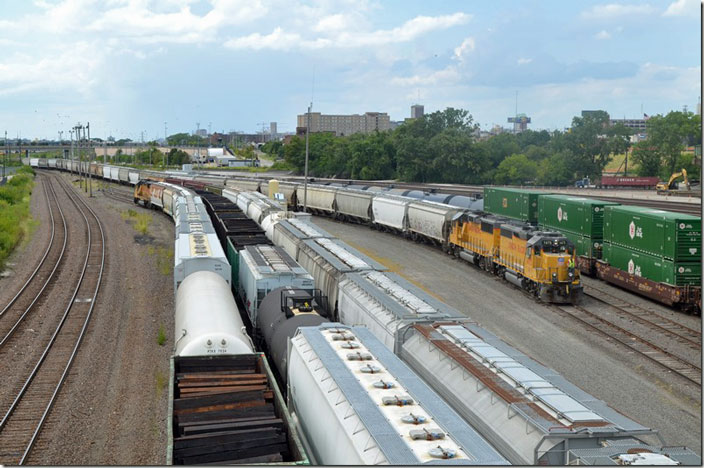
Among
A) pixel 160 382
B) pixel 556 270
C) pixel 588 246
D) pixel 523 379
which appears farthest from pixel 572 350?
pixel 588 246

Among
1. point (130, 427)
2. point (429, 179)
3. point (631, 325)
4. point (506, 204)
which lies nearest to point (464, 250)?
point (506, 204)

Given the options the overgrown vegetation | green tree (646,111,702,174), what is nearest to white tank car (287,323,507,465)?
the overgrown vegetation

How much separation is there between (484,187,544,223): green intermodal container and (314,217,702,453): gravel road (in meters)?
6.22

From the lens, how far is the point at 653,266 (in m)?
32.6

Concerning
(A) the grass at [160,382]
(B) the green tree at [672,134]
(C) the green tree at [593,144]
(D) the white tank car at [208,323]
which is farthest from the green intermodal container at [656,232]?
(C) the green tree at [593,144]

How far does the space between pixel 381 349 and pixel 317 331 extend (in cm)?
174

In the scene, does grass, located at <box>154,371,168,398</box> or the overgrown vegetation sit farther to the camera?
the overgrown vegetation

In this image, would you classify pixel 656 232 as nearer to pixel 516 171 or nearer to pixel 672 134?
pixel 672 134

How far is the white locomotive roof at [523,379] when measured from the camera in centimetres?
1141

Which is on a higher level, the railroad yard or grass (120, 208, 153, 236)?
grass (120, 208, 153, 236)

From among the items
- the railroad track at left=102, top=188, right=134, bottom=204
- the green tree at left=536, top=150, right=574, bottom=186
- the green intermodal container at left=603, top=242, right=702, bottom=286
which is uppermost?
the green tree at left=536, top=150, right=574, bottom=186

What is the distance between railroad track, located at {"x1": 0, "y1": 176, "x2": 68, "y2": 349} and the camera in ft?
95.7

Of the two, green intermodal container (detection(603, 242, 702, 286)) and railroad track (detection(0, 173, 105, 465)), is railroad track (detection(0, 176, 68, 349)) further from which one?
green intermodal container (detection(603, 242, 702, 286))

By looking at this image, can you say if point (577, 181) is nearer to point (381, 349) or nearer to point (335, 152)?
point (335, 152)
